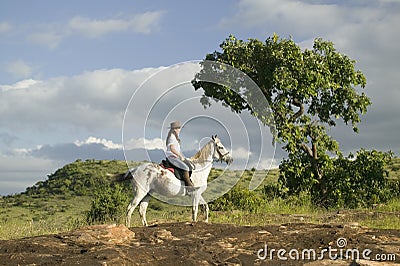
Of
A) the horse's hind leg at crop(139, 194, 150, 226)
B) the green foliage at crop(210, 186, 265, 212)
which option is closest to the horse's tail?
the horse's hind leg at crop(139, 194, 150, 226)

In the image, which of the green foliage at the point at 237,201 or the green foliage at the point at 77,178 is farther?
the green foliage at the point at 77,178

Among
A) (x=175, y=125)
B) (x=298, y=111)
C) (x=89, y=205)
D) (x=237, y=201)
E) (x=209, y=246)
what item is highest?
(x=298, y=111)

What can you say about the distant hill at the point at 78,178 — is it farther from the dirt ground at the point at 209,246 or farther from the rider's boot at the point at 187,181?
the dirt ground at the point at 209,246

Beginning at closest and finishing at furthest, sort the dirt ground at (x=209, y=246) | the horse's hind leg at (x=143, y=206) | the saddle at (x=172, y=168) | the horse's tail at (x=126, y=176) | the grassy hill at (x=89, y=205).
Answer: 1. the dirt ground at (x=209, y=246)
2. the horse's hind leg at (x=143, y=206)
3. the saddle at (x=172, y=168)
4. the horse's tail at (x=126, y=176)
5. the grassy hill at (x=89, y=205)

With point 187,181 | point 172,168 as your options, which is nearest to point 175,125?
point 172,168

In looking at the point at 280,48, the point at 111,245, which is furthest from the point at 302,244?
the point at 280,48

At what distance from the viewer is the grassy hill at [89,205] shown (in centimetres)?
1620

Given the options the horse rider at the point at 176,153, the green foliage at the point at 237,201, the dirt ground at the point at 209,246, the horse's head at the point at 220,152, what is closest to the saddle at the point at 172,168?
the horse rider at the point at 176,153

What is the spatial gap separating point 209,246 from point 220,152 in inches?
189

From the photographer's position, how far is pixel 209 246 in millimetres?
9617

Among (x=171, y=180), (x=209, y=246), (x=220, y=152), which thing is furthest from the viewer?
(x=220, y=152)

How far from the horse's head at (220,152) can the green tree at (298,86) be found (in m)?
6.66

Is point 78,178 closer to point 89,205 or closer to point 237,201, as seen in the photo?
point 89,205

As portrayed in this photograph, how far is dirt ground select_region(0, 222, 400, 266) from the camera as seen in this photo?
28.8 feet
